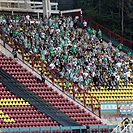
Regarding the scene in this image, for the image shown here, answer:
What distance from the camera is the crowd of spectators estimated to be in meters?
44.7

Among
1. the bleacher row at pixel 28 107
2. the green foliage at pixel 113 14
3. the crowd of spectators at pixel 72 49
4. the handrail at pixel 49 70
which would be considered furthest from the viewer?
the green foliage at pixel 113 14

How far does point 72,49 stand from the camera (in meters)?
46.3

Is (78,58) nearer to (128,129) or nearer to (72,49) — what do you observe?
(72,49)

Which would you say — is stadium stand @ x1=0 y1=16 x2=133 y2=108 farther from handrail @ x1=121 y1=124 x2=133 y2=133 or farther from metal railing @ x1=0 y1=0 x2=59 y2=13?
handrail @ x1=121 y1=124 x2=133 y2=133

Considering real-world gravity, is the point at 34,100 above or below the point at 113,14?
below

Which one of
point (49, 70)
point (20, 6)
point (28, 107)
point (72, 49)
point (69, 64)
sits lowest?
point (28, 107)

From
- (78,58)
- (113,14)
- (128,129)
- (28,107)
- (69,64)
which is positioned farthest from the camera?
(113,14)

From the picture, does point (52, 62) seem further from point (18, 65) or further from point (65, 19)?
point (65, 19)

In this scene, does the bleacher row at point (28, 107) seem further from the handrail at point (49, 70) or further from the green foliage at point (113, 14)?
the green foliage at point (113, 14)

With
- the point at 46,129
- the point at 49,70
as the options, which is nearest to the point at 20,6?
the point at 49,70

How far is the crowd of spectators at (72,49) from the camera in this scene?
44.7m

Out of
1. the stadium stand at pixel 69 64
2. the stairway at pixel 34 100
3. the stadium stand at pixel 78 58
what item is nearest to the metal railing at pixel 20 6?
the stadium stand at pixel 69 64

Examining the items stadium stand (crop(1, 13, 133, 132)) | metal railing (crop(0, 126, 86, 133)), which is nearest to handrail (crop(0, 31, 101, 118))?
stadium stand (crop(1, 13, 133, 132))

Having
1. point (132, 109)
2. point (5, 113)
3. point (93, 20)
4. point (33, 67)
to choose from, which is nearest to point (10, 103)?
point (5, 113)
